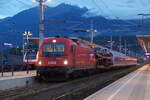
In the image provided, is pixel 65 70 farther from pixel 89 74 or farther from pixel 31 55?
pixel 31 55

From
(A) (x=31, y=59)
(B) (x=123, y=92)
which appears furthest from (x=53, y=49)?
(A) (x=31, y=59)

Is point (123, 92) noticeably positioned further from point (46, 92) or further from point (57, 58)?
point (57, 58)

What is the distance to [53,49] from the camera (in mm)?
26172

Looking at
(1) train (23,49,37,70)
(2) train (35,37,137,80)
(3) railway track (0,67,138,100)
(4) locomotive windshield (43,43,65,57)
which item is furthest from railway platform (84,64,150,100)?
(1) train (23,49,37,70)

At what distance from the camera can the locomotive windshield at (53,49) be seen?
25.9m

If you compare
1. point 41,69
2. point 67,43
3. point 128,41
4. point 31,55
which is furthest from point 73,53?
point 128,41

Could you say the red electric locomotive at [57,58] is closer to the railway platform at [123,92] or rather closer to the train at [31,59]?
the railway platform at [123,92]

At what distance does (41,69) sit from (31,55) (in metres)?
23.6

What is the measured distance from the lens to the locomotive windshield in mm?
25875

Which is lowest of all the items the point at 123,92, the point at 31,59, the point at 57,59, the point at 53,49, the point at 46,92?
the point at 123,92

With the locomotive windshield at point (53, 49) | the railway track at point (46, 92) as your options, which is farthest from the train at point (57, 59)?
the railway track at point (46, 92)

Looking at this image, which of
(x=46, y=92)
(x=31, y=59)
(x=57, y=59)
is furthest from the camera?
(x=31, y=59)

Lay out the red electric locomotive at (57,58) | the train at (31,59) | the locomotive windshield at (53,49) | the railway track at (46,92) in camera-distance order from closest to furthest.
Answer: the railway track at (46,92) < the red electric locomotive at (57,58) < the locomotive windshield at (53,49) < the train at (31,59)

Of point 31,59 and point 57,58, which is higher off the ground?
point 31,59
